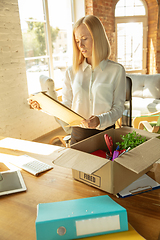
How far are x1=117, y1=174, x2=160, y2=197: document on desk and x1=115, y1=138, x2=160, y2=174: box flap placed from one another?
149 mm

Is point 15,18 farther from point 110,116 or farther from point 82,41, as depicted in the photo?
point 110,116

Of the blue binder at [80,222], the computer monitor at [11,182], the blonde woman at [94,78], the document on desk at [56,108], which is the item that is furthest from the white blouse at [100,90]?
the blue binder at [80,222]

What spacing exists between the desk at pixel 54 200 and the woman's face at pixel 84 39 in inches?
30.3

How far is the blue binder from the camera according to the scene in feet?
2.18

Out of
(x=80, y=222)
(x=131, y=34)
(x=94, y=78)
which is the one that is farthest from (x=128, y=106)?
(x=131, y=34)

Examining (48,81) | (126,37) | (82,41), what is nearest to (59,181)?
(82,41)

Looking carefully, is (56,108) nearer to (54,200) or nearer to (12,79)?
(54,200)

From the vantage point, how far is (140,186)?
0.95 meters

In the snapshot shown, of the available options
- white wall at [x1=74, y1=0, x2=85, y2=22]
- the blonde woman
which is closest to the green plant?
the blonde woman

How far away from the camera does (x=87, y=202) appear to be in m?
0.77

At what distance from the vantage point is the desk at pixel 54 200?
75 cm

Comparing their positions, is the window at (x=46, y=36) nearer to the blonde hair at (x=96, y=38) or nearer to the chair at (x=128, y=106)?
the chair at (x=128, y=106)

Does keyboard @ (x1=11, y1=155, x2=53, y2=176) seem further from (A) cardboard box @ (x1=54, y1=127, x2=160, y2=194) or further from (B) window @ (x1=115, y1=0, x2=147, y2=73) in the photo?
(B) window @ (x1=115, y1=0, x2=147, y2=73)

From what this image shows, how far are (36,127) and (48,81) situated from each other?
106cm
